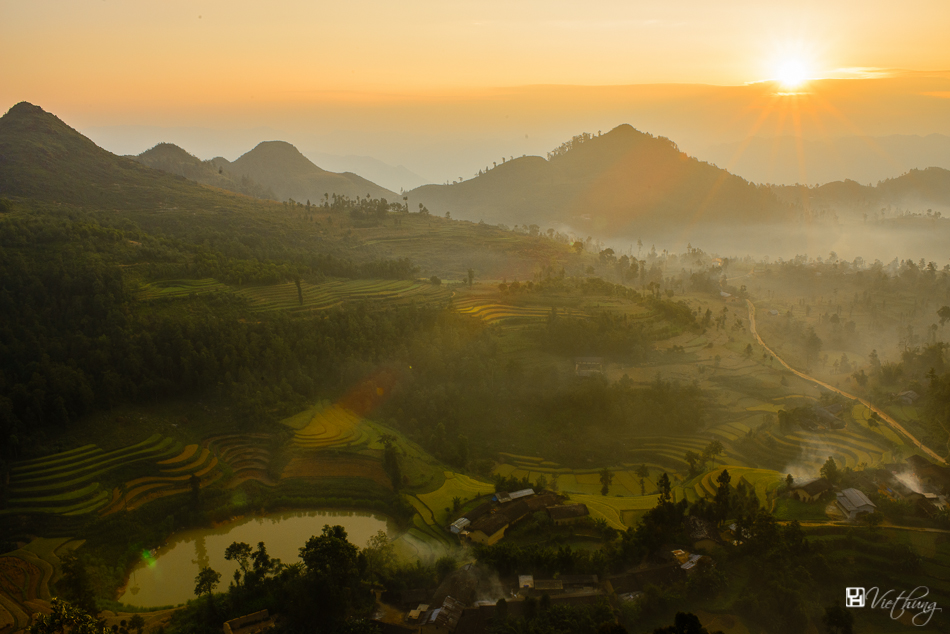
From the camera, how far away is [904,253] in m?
75.5

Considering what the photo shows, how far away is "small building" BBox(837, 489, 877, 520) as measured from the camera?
1930 cm

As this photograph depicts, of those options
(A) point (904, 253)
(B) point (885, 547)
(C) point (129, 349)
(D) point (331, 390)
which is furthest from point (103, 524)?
(A) point (904, 253)

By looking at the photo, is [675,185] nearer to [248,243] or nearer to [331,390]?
[248,243]

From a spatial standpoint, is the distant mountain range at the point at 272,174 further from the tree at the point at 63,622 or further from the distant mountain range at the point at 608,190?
the tree at the point at 63,622

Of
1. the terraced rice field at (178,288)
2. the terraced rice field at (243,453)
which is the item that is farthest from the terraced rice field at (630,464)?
the terraced rice field at (178,288)

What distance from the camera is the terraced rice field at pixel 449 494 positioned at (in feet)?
70.9

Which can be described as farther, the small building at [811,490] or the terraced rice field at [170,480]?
the terraced rice field at [170,480]

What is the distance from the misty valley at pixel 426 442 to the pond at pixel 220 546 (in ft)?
0.33

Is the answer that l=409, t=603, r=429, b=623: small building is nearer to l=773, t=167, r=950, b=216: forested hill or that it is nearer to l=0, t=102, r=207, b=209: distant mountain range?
l=0, t=102, r=207, b=209: distant mountain range

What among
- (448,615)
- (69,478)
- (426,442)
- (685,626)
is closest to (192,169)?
(69,478)

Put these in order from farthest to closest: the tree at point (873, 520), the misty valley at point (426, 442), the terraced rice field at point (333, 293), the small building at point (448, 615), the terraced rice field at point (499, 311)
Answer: the terraced rice field at point (499, 311) → the terraced rice field at point (333, 293) → the tree at point (873, 520) → the misty valley at point (426, 442) → the small building at point (448, 615)

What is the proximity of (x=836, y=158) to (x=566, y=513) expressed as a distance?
17972cm

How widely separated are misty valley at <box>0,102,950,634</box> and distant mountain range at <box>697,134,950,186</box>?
127m

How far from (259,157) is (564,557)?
378 feet
